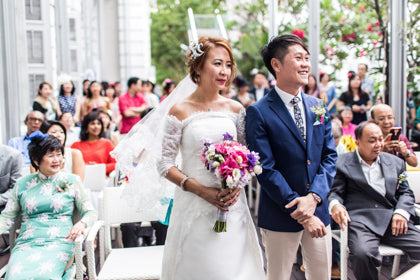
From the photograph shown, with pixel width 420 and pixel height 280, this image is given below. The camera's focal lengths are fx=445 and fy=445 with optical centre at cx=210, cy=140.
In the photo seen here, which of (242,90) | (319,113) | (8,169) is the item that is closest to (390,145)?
(319,113)

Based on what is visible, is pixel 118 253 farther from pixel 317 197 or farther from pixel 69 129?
pixel 69 129

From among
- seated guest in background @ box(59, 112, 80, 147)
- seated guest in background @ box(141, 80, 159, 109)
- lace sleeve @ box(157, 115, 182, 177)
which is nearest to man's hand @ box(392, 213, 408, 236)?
lace sleeve @ box(157, 115, 182, 177)

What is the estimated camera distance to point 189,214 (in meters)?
2.26

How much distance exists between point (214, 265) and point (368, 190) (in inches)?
60.5

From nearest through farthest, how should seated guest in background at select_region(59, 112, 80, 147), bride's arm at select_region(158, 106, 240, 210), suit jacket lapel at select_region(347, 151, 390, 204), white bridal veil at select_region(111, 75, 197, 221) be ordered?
bride's arm at select_region(158, 106, 240, 210) < white bridal veil at select_region(111, 75, 197, 221) < suit jacket lapel at select_region(347, 151, 390, 204) < seated guest in background at select_region(59, 112, 80, 147)

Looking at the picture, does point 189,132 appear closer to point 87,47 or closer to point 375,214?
point 375,214

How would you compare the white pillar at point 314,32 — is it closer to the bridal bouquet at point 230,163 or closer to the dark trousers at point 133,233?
the dark trousers at point 133,233

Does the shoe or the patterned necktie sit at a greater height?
the patterned necktie

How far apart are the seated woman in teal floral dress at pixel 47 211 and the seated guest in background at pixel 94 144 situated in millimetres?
1706

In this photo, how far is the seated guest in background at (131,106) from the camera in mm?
→ 6996

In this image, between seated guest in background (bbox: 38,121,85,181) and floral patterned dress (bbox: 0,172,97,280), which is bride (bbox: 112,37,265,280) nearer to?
floral patterned dress (bbox: 0,172,97,280)

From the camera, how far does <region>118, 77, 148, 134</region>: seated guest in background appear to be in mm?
6996

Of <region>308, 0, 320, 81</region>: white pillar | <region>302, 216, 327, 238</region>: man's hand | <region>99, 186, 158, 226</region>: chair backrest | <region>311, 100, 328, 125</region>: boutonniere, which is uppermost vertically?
<region>308, 0, 320, 81</region>: white pillar

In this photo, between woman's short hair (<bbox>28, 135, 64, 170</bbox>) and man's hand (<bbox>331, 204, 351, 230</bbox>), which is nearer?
man's hand (<bbox>331, 204, 351, 230</bbox>)
